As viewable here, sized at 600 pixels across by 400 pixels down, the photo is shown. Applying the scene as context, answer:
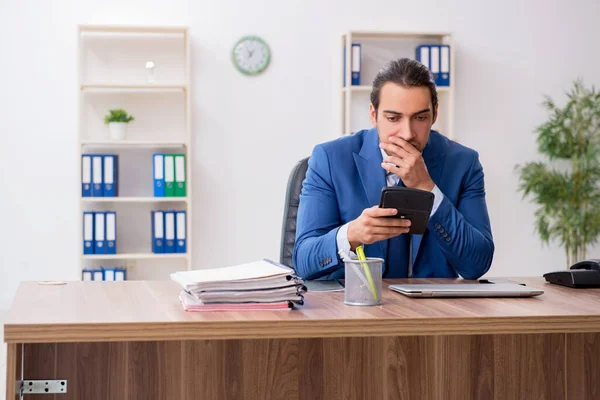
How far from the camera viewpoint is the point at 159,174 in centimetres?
498

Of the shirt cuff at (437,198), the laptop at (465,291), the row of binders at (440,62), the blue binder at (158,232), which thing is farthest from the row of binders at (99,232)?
the laptop at (465,291)

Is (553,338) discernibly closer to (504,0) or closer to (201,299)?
(201,299)

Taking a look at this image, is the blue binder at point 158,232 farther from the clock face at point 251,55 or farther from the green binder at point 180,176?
the clock face at point 251,55

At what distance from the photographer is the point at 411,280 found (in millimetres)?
2062

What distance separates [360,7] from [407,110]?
11.1 ft

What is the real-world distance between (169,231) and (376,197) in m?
2.90

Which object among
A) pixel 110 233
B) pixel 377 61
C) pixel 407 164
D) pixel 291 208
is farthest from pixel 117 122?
pixel 407 164

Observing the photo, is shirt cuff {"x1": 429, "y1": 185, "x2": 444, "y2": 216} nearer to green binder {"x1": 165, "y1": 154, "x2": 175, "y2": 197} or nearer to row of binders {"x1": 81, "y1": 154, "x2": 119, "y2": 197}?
green binder {"x1": 165, "y1": 154, "x2": 175, "y2": 197}

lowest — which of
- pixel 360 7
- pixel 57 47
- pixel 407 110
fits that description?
pixel 407 110

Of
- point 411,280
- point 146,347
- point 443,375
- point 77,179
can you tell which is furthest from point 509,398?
point 77,179

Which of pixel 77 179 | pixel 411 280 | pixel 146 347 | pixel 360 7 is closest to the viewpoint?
pixel 146 347

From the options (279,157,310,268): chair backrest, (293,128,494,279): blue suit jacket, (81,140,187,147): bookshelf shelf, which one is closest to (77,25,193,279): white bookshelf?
(81,140,187,147): bookshelf shelf

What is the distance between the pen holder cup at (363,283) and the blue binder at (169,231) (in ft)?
11.4

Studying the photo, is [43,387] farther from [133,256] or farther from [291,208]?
[133,256]
